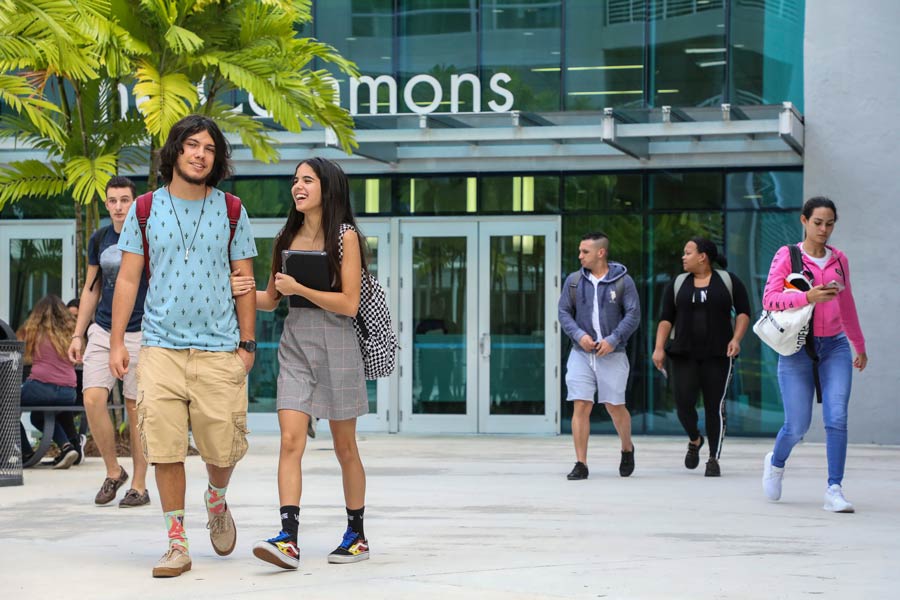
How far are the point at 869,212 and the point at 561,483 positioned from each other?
6.94 meters

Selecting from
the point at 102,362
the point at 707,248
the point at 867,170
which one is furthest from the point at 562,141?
the point at 102,362

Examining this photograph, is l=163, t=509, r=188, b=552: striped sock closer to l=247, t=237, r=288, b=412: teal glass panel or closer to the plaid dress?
the plaid dress

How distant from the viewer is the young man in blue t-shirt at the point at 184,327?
647cm

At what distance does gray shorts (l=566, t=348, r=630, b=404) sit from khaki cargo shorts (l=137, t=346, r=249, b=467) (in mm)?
5356

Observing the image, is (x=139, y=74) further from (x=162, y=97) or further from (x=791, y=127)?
(x=791, y=127)

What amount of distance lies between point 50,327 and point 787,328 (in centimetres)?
680

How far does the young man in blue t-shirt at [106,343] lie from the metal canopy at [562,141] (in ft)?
21.9

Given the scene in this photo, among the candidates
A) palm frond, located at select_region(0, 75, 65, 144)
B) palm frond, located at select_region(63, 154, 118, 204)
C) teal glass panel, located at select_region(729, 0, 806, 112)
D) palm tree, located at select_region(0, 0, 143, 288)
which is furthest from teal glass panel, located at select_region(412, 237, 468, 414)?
palm frond, located at select_region(0, 75, 65, 144)

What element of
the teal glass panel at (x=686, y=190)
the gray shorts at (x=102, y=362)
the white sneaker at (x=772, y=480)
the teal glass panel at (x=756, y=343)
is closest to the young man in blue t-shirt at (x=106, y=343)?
the gray shorts at (x=102, y=362)

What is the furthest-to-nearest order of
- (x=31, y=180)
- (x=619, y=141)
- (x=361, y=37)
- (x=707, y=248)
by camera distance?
(x=361, y=37), (x=619, y=141), (x=31, y=180), (x=707, y=248)

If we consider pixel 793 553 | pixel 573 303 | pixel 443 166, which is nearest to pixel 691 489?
pixel 573 303

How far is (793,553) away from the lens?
716 centimetres

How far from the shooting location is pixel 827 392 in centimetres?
925

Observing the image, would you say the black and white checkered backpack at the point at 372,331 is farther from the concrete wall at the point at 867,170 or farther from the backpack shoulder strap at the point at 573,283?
the concrete wall at the point at 867,170
